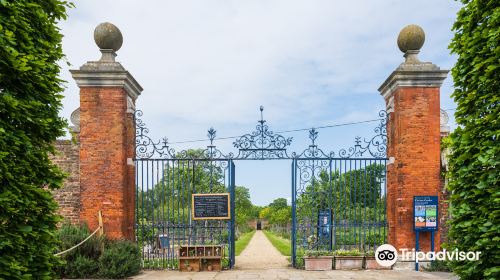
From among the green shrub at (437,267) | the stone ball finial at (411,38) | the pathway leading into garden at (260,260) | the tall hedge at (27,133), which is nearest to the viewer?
the tall hedge at (27,133)

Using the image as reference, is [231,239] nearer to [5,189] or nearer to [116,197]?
[116,197]

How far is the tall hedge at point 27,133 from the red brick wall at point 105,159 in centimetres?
475

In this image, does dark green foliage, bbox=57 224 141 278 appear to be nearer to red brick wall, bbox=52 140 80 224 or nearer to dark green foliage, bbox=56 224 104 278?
dark green foliage, bbox=56 224 104 278

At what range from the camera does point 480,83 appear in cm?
534

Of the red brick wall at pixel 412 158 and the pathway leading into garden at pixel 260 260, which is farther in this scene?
the pathway leading into garden at pixel 260 260

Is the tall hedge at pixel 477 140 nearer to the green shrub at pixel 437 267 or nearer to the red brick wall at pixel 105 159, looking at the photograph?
the green shrub at pixel 437 267

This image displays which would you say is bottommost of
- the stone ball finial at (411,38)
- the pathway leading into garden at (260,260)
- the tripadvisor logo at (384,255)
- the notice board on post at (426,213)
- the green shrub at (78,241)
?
the pathway leading into garden at (260,260)

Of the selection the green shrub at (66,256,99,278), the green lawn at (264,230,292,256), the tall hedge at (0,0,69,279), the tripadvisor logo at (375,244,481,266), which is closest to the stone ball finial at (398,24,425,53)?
the tripadvisor logo at (375,244,481,266)

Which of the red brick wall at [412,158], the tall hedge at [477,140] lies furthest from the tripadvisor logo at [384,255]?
the tall hedge at [477,140]

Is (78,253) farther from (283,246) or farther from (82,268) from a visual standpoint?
(283,246)

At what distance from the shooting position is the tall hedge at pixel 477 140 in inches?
196

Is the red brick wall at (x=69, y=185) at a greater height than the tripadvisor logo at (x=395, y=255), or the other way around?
the red brick wall at (x=69, y=185)

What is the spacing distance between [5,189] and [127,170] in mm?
6065

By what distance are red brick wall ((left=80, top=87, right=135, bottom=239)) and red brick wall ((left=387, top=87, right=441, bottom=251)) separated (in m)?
6.34
